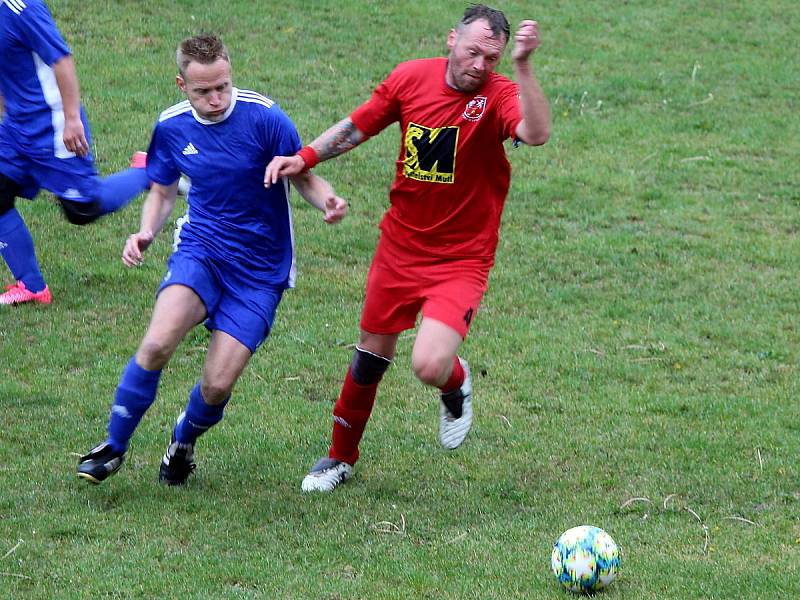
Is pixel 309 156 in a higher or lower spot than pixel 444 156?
lower

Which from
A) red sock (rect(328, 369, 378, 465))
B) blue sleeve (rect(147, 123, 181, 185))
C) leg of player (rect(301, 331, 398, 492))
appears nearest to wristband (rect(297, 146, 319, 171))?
blue sleeve (rect(147, 123, 181, 185))

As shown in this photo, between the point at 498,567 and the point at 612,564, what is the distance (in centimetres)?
51

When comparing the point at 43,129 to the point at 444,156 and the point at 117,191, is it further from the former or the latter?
the point at 444,156

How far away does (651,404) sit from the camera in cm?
719

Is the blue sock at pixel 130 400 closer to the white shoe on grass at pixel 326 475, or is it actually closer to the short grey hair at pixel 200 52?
the white shoe on grass at pixel 326 475

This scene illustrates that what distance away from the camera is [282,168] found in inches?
220

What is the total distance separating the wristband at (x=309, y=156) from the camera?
569 cm

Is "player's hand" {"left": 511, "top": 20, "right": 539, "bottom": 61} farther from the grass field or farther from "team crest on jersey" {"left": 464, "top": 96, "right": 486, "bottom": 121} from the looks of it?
the grass field

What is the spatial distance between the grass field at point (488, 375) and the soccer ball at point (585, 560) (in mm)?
111

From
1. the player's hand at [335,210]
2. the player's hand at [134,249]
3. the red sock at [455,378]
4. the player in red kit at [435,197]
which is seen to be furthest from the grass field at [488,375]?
the player's hand at [335,210]

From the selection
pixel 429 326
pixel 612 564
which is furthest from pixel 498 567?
pixel 429 326

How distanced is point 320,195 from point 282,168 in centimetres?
25

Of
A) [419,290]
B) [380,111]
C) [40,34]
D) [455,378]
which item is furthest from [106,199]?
[455,378]

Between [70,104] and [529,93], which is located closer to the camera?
[529,93]
